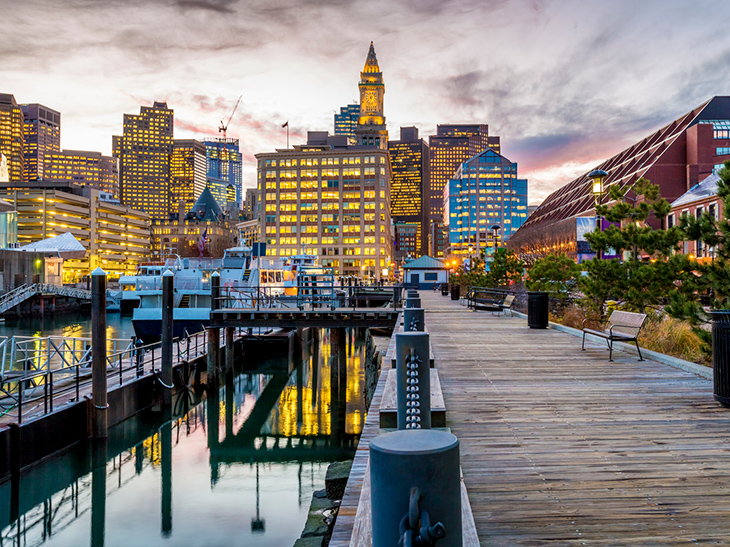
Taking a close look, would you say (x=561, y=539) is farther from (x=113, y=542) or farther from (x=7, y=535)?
(x=7, y=535)

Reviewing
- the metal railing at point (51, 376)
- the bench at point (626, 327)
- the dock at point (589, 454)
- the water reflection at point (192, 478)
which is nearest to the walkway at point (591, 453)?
the dock at point (589, 454)

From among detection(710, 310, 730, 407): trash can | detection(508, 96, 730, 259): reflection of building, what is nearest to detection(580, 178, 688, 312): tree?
detection(710, 310, 730, 407): trash can

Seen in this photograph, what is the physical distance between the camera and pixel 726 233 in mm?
9828

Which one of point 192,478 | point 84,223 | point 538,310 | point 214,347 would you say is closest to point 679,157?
point 538,310

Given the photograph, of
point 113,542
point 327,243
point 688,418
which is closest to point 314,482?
point 113,542

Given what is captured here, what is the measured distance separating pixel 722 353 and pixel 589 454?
3136mm

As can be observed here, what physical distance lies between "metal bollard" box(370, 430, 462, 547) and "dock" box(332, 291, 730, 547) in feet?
6.99

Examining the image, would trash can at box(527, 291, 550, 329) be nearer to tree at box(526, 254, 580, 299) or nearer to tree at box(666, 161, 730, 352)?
tree at box(666, 161, 730, 352)

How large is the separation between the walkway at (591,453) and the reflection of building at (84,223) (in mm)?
133044

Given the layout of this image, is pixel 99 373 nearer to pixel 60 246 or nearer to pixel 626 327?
pixel 626 327

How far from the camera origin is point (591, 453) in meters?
5.80

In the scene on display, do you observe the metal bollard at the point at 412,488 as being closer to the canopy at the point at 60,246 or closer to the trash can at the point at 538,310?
the trash can at the point at 538,310

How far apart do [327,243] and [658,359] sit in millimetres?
136087

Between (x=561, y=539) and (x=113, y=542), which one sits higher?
(x=561, y=539)
